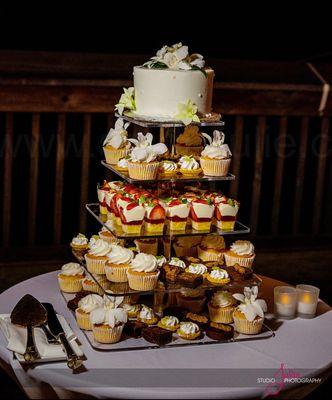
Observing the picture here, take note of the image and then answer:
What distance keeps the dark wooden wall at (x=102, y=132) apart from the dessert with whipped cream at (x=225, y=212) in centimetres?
204

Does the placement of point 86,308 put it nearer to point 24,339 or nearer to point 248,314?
point 24,339

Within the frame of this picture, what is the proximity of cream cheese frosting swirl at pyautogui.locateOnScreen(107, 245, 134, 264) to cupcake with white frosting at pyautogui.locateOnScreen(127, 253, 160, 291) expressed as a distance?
0.07 m

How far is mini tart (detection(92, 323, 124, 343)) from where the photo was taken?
2867 millimetres

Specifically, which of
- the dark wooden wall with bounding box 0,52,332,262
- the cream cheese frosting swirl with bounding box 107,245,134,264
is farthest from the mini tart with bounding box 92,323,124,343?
the dark wooden wall with bounding box 0,52,332,262

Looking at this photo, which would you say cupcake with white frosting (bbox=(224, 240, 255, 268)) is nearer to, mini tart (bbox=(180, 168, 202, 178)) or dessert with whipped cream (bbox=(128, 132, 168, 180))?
mini tart (bbox=(180, 168, 202, 178))

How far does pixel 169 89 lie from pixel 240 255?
0.77 m

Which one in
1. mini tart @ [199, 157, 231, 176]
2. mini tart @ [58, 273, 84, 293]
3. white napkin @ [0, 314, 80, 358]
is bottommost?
white napkin @ [0, 314, 80, 358]

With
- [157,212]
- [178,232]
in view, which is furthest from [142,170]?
[178,232]

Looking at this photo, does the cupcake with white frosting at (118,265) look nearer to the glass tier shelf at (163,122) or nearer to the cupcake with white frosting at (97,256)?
the cupcake with white frosting at (97,256)

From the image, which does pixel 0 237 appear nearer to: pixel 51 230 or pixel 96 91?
pixel 51 230

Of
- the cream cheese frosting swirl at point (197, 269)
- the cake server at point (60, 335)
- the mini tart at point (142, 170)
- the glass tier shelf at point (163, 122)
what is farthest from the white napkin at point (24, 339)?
the glass tier shelf at point (163, 122)

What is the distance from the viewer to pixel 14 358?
2766 millimetres

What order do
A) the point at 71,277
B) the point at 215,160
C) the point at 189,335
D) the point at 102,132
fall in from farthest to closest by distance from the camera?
the point at 102,132
the point at 71,277
the point at 215,160
the point at 189,335

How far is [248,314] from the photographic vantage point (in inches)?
119
